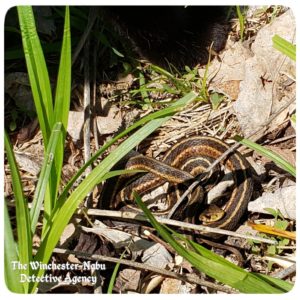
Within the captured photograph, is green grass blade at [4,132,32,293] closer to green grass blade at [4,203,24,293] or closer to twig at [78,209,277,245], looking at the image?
green grass blade at [4,203,24,293]

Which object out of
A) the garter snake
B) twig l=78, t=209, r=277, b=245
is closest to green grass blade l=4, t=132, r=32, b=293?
twig l=78, t=209, r=277, b=245

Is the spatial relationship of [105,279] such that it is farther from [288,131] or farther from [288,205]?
[288,131]

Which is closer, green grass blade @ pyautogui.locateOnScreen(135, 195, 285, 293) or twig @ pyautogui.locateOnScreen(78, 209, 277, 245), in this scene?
green grass blade @ pyautogui.locateOnScreen(135, 195, 285, 293)

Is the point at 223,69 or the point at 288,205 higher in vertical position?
the point at 223,69

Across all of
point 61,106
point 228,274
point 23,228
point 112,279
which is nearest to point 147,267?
point 112,279

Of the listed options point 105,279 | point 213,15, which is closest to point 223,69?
point 213,15

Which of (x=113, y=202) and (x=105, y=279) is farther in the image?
(x=113, y=202)

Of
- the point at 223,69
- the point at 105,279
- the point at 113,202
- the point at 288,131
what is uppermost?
the point at 223,69

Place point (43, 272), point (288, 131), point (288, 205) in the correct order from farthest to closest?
point (288, 131) < point (288, 205) < point (43, 272)
